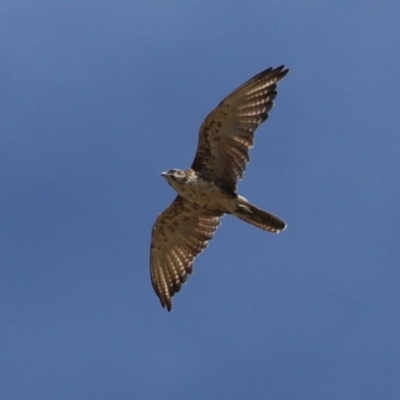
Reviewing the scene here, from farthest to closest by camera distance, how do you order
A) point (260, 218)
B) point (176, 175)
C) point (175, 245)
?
point (175, 245)
point (260, 218)
point (176, 175)

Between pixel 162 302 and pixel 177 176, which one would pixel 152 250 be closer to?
pixel 162 302

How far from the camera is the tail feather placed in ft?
72.8

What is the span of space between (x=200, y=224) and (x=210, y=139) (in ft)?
7.51

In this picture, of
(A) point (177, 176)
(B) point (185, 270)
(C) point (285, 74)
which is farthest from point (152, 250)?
(C) point (285, 74)

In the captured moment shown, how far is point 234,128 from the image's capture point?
22188 mm

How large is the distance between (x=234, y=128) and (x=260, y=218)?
5.73 ft

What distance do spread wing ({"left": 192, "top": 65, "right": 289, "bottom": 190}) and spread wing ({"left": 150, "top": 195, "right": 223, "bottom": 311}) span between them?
148cm

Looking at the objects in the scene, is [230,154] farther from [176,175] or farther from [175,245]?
[175,245]

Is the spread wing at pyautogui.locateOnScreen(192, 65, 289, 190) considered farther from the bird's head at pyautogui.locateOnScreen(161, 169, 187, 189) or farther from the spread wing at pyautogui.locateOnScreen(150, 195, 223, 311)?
the spread wing at pyautogui.locateOnScreen(150, 195, 223, 311)

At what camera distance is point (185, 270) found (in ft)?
79.4

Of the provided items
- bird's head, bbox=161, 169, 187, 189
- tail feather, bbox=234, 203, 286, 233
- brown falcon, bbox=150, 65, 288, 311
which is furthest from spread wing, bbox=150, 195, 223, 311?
bird's head, bbox=161, 169, 187, 189

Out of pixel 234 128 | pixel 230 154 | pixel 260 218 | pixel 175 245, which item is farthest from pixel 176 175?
pixel 175 245

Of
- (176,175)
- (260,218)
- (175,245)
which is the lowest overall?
(260,218)

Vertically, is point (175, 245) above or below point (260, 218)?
above
